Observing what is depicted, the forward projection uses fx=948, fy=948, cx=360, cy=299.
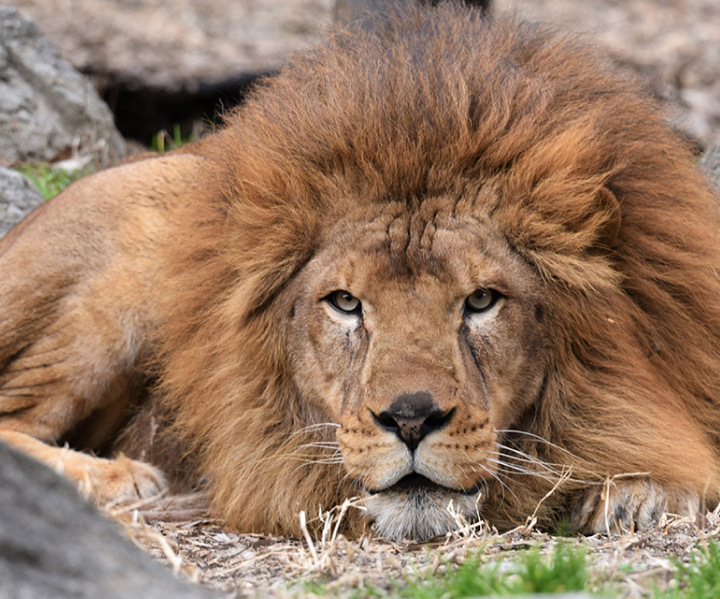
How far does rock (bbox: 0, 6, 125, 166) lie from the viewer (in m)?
6.61

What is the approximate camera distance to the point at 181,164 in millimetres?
4020

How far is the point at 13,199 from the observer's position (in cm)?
529

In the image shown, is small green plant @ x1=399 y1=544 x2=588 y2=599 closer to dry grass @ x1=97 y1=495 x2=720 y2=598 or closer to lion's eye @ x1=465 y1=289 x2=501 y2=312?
dry grass @ x1=97 y1=495 x2=720 y2=598

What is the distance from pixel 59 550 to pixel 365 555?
138 cm

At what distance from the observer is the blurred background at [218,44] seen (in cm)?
842

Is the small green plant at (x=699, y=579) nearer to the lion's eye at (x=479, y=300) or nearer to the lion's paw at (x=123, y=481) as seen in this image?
the lion's eye at (x=479, y=300)

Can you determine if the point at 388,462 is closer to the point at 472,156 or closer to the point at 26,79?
the point at 472,156

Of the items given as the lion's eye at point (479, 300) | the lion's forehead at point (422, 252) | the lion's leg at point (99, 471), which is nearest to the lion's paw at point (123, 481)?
the lion's leg at point (99, 471)

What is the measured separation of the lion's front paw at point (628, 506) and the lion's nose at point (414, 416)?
671mm

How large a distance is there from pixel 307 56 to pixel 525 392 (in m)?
1.55

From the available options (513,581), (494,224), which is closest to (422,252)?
(494,224)

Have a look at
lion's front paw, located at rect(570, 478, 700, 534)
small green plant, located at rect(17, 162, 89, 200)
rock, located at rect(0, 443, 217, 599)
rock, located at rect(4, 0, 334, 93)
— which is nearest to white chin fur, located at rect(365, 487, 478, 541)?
lion's front paw, located at rect(570, 478, 700, 534)

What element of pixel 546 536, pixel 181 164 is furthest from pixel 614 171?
pixel 181 164

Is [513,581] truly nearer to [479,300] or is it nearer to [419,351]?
[419,351]
